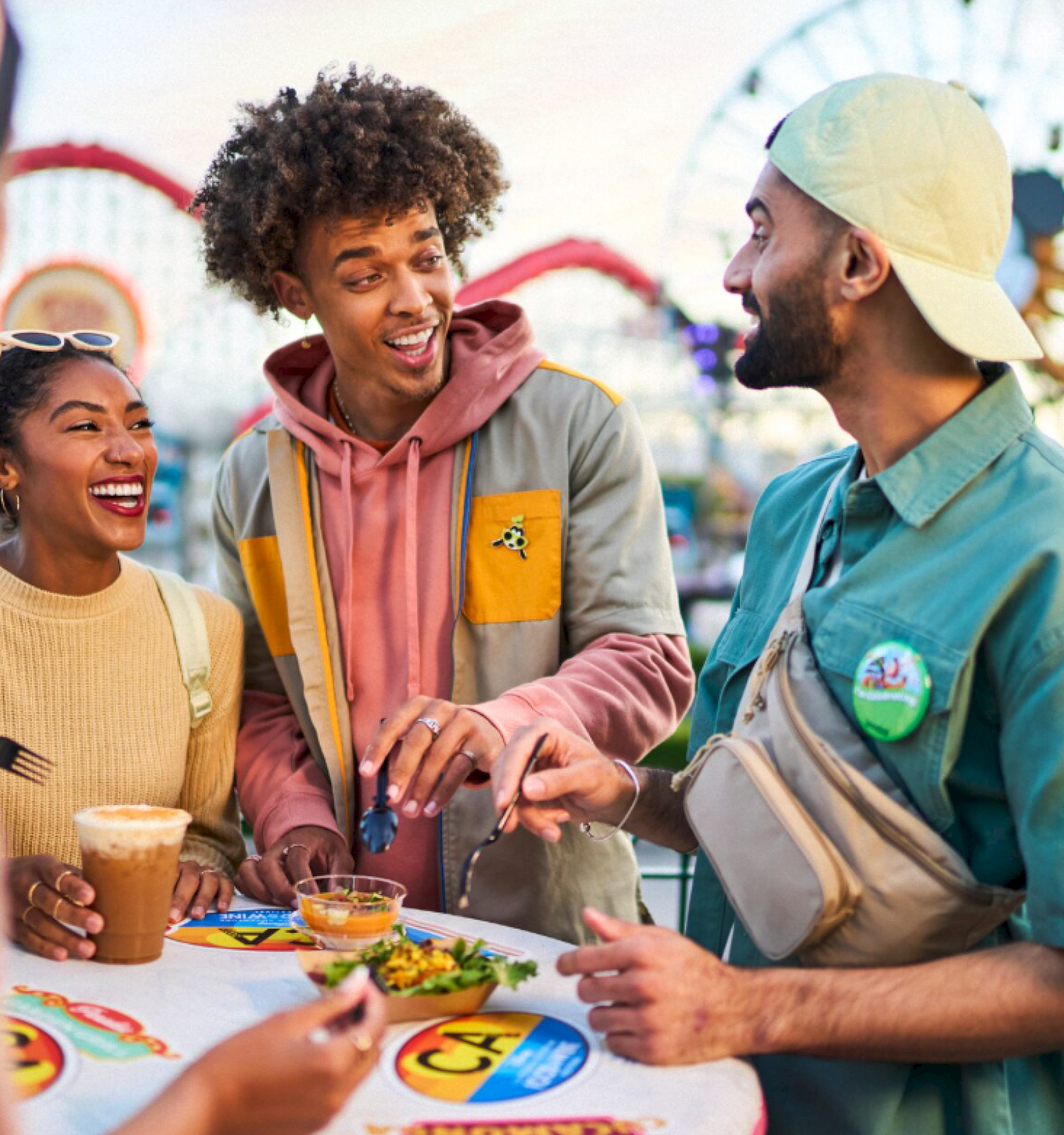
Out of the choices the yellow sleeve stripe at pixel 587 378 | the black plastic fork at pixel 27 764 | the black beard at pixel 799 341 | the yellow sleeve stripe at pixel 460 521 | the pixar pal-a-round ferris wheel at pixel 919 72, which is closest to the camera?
the black beard at pixel 799 341

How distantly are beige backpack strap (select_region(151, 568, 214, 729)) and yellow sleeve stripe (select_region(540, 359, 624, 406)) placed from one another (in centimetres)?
93

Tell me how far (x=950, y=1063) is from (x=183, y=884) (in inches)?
51.8

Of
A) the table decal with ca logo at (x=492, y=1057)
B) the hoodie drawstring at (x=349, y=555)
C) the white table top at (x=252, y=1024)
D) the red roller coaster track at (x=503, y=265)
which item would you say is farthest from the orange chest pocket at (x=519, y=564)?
the red roller coaster track at (x=503, y=265)

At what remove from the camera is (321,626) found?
2.72 meters

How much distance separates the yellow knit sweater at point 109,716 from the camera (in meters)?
2.40

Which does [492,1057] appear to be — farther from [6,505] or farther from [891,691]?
[6,505]

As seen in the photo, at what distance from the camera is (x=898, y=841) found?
171cm

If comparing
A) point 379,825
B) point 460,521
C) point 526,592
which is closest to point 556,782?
point 379,825

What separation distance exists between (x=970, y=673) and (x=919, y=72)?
14.3m

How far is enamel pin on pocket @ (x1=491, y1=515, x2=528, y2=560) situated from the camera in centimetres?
271

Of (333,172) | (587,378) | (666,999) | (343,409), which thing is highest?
(333,172)

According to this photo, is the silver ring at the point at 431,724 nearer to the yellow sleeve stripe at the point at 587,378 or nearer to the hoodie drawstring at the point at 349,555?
the hoodie drawstring at the point at 349,555

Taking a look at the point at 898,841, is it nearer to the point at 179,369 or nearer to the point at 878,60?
the point at 878,60

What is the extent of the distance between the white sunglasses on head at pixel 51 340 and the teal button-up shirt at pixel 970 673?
1.65 metres
